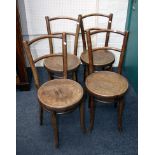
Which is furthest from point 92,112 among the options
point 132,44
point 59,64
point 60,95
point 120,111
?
point 132,44

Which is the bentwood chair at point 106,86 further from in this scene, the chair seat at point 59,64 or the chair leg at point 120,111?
the chair seat at point 59,64

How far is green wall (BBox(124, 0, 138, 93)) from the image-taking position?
243cm

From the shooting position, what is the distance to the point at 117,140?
200 centimetres

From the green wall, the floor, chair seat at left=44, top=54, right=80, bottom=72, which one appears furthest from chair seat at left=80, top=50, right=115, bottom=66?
the floor

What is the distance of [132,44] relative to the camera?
2.52 meters

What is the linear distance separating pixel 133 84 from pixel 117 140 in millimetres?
807

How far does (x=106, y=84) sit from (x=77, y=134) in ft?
1.76

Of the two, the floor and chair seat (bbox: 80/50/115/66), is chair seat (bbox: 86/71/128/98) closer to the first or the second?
chair seat (bbox: 80/50/115/66)
